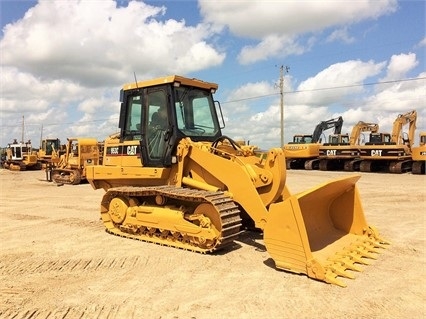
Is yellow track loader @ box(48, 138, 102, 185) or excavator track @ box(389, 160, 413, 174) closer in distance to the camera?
yellow track loader @ box(48, 138, 102, 185)

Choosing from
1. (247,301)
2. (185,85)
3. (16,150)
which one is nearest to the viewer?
(247,301)

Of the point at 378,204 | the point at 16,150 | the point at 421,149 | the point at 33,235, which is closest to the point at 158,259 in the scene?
the point at 33,235

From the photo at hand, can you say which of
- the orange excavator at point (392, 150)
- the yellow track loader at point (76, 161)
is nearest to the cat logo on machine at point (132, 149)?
the yellow track loader at point (76, 161)

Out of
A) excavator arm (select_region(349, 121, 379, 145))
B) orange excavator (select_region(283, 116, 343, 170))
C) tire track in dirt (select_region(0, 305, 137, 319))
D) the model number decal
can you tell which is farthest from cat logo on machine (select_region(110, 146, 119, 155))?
excavator arm (select_region(349, 121, 379, 145))

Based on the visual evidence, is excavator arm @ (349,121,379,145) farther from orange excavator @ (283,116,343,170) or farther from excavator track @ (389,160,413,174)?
excavator track @ (389,160,413,174)

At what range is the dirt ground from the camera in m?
Result: 4.55

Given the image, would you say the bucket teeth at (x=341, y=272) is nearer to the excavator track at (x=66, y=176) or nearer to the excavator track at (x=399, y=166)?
the excavator track at (x=66, y=176)

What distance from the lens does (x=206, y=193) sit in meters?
6.90

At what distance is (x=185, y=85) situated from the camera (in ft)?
27.0

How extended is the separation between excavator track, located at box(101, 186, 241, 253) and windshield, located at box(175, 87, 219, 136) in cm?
132

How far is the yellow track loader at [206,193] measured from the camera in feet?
19.0

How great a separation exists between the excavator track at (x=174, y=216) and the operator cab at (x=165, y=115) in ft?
2.41

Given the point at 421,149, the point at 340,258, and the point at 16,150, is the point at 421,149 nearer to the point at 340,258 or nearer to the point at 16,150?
the point at 340,258

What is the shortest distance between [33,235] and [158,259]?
3.33m
